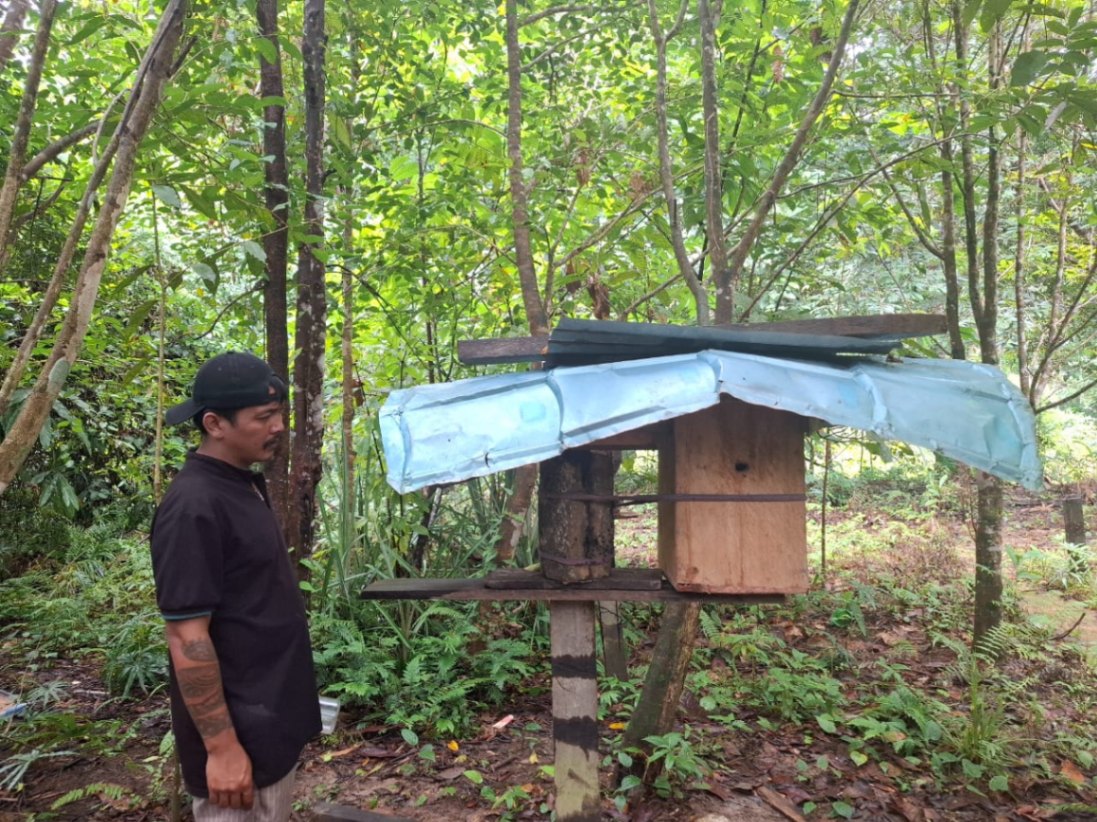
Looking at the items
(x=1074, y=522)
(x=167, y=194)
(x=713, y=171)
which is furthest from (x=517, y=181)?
(x=1074, y=522)

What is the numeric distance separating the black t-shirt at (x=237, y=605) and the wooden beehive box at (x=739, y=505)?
3.60ft

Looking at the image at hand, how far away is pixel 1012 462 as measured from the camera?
157 cm

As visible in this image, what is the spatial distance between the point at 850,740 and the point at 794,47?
396 centimetres

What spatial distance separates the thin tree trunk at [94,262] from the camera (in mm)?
1939

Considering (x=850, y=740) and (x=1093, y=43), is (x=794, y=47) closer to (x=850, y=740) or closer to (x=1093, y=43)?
(x=1093, y=43)

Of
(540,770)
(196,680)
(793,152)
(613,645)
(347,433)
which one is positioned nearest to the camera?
(196,680)

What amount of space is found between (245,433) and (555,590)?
0.98m

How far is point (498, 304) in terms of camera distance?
215 inches

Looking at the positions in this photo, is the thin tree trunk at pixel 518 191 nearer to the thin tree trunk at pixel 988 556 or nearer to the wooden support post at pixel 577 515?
the wooden support post at pixel 577 515

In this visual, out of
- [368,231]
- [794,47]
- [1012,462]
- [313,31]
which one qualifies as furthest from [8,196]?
[794,47]

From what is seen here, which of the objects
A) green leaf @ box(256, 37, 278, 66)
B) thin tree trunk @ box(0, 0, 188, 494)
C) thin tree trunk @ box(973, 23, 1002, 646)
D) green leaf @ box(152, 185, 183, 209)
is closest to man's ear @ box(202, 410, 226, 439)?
thin tree trunk @ box(0, 0, 188, 494)

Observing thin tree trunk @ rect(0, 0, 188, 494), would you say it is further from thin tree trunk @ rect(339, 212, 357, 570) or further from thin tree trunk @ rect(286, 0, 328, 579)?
thin tree trunk @ rect(339, 212, 357, 570)

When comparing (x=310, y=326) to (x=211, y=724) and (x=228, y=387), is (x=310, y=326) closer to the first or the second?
(x=228, y=387)

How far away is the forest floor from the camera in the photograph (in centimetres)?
309
